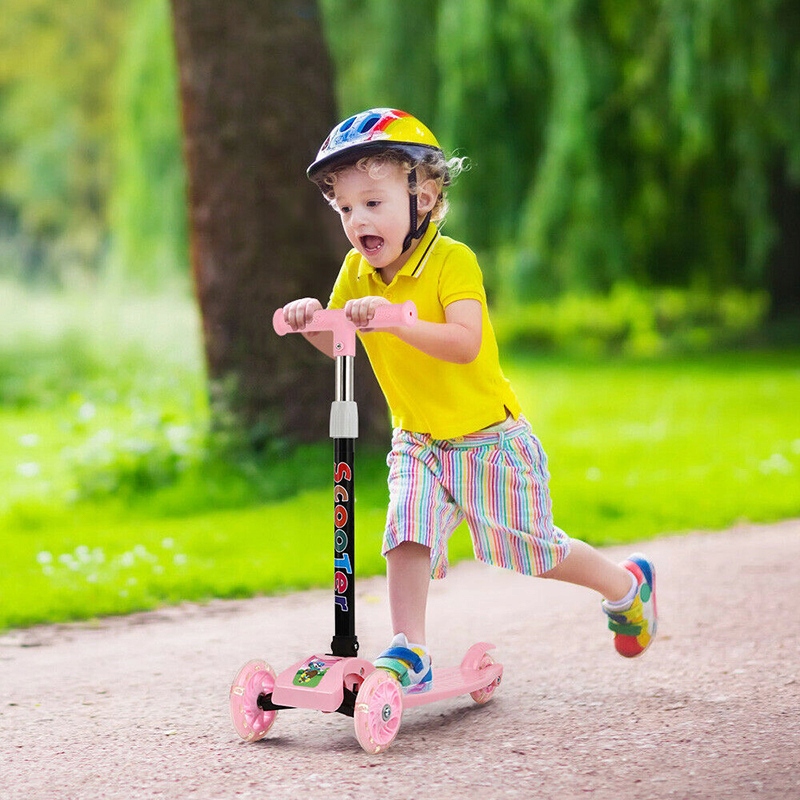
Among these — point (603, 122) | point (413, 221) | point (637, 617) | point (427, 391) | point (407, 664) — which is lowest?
point (407, 664)

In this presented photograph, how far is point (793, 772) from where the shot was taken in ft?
8.71

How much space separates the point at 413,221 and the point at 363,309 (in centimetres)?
41

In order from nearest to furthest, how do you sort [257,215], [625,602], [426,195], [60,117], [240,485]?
1. [426,195]
2. [625,602]
3. [240,485]
4. [257,215]
5. [60,117]

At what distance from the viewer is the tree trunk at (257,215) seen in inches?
260

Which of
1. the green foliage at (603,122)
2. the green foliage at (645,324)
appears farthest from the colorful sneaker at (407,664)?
the green foliage at (645,324)

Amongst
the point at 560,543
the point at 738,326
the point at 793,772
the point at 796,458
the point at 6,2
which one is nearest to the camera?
the point at 793,772

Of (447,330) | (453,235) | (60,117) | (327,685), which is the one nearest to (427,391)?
(447,330)

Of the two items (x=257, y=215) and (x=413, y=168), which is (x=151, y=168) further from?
(x=413, y=168)

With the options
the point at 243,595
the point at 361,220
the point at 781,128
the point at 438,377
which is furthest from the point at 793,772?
the point at 781,128

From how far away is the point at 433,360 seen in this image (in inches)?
125

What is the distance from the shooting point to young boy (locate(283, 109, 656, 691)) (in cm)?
304

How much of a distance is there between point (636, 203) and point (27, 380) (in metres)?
5.56

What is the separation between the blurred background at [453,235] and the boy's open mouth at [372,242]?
2075 mm

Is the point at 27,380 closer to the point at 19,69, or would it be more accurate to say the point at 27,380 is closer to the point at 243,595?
the point at 243,595
